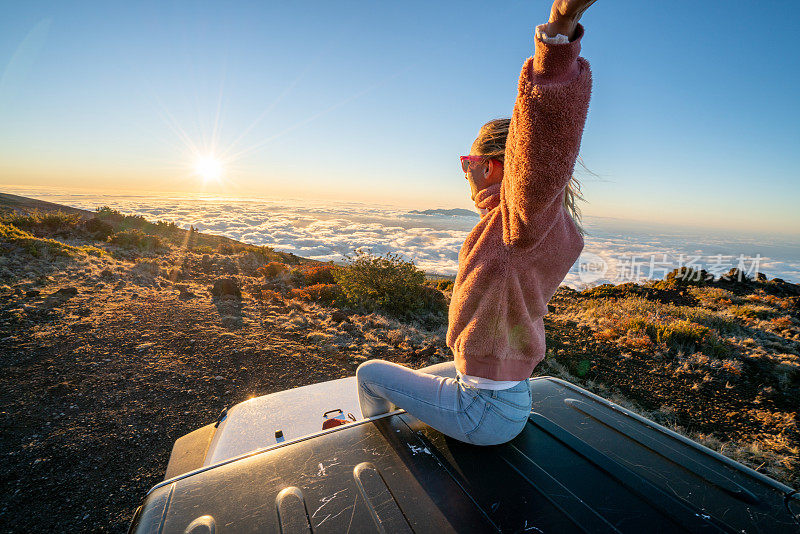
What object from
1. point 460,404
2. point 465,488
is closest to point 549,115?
point 460,404

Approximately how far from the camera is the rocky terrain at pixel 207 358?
2.89m

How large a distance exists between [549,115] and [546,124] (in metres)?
0.03

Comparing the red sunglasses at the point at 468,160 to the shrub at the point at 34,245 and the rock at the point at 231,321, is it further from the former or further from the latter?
the shrub at the point at 34,245

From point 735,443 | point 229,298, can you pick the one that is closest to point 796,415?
point 735,443

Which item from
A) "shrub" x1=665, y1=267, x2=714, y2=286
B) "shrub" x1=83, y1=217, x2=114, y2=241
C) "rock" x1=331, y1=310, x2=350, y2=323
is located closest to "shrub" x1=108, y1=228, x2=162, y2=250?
"shrub" x1=83, y1=217, x2=114, y2=241

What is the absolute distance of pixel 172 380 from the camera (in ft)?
14.0

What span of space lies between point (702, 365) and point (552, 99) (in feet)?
23.1

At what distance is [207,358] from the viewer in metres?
4.98

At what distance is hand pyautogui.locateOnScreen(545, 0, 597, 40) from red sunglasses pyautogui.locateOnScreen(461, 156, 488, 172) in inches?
22.3

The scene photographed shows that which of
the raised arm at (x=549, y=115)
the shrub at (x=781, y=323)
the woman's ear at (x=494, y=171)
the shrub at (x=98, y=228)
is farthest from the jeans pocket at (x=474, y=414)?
the shrub at (x=98, y=228)

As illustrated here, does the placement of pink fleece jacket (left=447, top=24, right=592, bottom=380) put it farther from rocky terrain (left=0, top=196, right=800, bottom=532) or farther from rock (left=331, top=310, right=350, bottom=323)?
rock (left=331, top=310, right=350, bottom=323)

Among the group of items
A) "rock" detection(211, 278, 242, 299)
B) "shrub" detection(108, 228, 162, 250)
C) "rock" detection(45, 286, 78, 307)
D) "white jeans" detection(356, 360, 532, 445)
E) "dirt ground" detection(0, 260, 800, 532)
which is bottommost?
"dirt ground" detection(0, 260, 800, 532)

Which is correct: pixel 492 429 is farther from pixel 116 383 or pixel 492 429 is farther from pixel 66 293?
pixel 66 293

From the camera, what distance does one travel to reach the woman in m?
0.99
